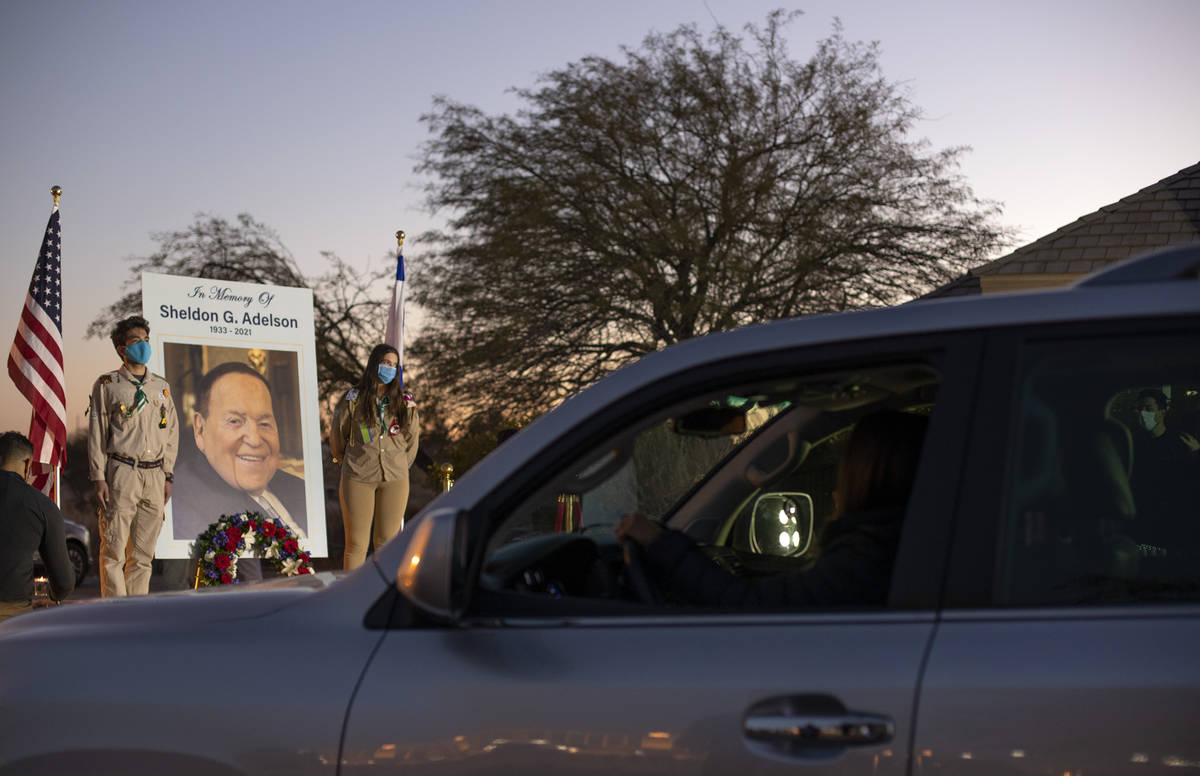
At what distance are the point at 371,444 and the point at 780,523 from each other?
20.2 feet

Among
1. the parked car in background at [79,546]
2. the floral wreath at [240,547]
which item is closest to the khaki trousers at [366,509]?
the floral wreath at [240,547]

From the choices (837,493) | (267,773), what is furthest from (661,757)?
(837,493)

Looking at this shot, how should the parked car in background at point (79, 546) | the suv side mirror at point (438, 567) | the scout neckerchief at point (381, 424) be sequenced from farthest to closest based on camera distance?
the parked car in background at point (79, 546) → the scout neckerchief at point (381, 424) → the suv side mirror at point (438, 567)

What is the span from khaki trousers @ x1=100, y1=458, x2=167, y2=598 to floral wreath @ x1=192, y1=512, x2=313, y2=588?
446 millimetres

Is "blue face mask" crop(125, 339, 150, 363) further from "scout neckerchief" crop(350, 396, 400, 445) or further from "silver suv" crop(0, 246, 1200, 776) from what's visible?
"silver suv" crop(0, 246, 1200, 776)

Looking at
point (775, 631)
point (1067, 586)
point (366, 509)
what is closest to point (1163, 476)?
point (1067, 586)

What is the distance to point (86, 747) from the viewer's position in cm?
193

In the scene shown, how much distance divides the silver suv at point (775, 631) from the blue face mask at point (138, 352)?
6.77 m

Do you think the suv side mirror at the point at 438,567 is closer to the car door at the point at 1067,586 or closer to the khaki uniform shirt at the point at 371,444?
the car door at the point at 1067,586

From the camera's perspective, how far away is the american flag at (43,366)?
1070 cm

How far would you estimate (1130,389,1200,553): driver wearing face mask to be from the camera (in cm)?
203

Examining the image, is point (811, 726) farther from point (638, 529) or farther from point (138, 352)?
point (138, 352)

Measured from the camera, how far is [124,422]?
836cm

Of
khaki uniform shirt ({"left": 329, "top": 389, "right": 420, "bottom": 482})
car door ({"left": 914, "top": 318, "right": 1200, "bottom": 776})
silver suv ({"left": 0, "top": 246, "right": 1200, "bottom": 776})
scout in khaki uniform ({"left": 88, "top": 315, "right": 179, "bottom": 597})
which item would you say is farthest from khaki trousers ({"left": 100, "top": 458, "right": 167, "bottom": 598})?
car door ({"left": 914, "top": 318, "right": 1200, "bottom": 776})
